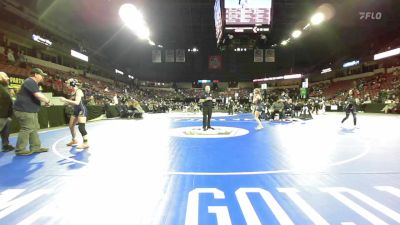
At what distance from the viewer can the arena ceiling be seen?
60.3 ft

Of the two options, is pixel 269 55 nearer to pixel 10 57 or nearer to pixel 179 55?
pixel 179 55

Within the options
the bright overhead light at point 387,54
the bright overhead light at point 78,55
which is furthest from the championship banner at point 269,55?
the bright overhead light at point 78,55

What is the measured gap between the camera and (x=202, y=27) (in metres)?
30.4

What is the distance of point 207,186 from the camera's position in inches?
150

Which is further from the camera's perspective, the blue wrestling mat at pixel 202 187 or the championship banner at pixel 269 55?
the championship banner at pixel 269 55

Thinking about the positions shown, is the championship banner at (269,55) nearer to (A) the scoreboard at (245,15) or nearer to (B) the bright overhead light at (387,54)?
(B) the bright overhead light at (387,54)

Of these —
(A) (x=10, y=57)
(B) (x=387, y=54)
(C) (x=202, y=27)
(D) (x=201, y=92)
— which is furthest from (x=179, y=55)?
(B) (x=387, y=54)

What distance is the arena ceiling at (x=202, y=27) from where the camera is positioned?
60.3ft

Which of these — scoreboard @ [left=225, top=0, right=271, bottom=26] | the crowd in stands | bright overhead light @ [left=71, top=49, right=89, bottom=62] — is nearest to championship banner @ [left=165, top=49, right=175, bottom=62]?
the crowd in stands

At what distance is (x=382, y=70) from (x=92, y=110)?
36.6 meters

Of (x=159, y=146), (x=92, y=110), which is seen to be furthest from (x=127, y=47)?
(x=159, y=146)

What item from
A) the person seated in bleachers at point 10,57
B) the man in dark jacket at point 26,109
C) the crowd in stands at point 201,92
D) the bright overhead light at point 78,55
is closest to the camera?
the man in dark jacket at point 26,109

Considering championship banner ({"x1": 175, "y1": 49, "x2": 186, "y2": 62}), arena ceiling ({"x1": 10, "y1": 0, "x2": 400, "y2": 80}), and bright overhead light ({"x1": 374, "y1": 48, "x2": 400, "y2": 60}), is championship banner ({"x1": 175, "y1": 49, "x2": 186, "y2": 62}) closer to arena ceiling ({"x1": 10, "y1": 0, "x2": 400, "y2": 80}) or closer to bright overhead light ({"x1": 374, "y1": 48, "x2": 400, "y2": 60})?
arena ceiling ({"x1": 10, "y1": 0, "x2": 400, "y2": 80})

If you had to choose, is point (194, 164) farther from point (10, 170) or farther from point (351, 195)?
point (10, 170)
